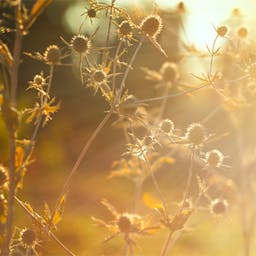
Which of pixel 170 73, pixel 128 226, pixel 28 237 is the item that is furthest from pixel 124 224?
pixel 170 73

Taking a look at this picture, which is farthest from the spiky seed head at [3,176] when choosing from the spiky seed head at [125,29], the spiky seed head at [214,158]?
the spiky seed head at [214,158]

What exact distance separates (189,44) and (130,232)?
1198 mm

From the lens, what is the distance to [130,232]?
94.0 inches

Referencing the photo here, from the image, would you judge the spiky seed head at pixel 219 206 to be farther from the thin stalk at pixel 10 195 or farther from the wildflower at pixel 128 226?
the thin stalk at pixel 10 195

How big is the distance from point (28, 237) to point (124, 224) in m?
0.50

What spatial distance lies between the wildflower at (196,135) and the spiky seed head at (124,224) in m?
0.47

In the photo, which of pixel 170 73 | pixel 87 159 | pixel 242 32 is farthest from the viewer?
pixel 87 159

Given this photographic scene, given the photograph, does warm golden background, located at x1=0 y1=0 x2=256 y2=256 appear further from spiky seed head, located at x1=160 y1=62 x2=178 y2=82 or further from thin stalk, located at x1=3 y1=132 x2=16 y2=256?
thin stalk, located at x1=3 y1=132 x2=16 y2=256

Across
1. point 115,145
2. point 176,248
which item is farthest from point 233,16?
point 115,145

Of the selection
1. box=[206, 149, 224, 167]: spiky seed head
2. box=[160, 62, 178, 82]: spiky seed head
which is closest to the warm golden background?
box=[160, 62, 178, 82]: spiky seed head

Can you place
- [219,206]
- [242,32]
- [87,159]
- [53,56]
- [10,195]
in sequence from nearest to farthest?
[10,195] < [53,56] < [219,206] < [242,32] < [87,159]

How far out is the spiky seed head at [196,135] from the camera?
97.2 inches

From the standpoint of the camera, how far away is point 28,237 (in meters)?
2.16

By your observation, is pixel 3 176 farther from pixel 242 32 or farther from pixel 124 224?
pixel 242 32
